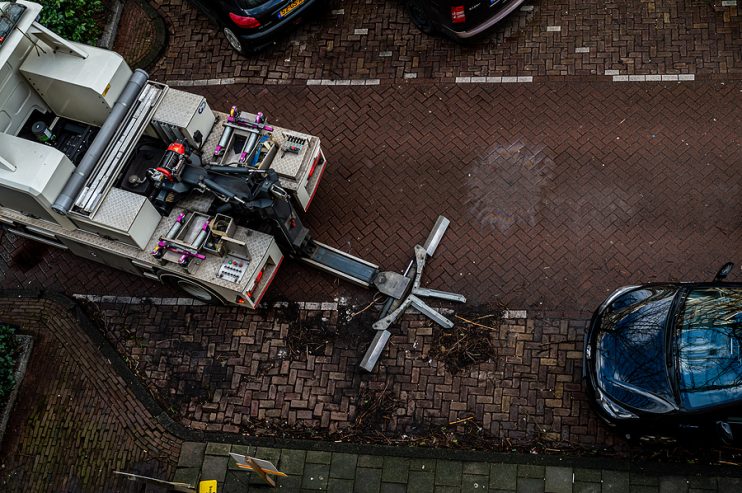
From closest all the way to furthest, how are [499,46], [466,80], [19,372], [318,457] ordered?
[318,457] → [19,372] → [466,80] → [499,46]

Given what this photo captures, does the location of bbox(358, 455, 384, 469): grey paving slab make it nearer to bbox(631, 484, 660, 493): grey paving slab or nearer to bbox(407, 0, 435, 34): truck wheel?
bbox(631, 484, 660, 493): grey paving slab

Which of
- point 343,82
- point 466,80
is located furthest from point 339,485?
point 466,80

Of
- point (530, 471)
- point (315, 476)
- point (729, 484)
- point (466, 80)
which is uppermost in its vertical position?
point (466, 80)

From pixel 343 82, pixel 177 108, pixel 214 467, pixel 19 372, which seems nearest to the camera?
pixel 214 467

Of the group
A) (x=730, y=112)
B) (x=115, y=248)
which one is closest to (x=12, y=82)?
(x=115, y=248)

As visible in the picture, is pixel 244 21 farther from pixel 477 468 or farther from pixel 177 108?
pixel 477 468

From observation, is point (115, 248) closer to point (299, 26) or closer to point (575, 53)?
point (299, 26)
